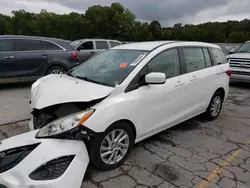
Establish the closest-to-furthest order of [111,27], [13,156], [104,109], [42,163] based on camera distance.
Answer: [42,163] → [13,156] → [104,109] → [111,27]

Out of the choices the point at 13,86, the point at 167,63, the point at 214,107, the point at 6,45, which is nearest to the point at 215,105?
the point at 214,107

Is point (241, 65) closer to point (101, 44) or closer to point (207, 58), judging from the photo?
point (207, 58)

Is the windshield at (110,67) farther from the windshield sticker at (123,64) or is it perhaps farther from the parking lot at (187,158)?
the parking lot at (187,158)

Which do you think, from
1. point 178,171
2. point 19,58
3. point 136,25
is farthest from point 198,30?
point 178,171

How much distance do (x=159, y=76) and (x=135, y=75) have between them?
329mm

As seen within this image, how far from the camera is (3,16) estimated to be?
81312 millimetres

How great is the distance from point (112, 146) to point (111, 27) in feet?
175

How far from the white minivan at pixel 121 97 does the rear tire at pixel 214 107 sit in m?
0.40

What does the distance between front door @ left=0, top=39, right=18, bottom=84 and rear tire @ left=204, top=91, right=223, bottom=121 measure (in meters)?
5.68

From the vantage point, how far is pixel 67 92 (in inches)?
116

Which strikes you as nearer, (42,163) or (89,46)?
(42,163)

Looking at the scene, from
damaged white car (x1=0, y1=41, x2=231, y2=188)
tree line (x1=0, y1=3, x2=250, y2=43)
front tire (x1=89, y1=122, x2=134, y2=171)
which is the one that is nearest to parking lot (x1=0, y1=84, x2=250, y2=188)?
front tire (x1=89, y1=122, x2=134, y2=171)

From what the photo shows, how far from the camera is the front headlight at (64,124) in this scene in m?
2.57

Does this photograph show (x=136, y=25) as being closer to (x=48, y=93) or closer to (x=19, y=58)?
(x=19, y=58)
